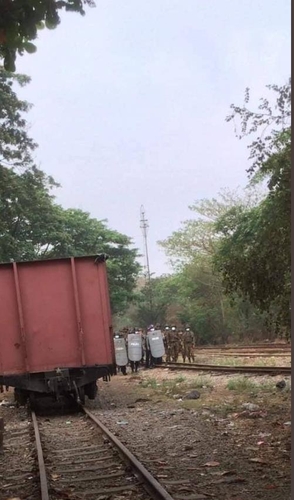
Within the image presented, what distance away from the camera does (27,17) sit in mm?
5254

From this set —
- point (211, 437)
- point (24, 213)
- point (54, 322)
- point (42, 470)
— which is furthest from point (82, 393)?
point (24, 213)

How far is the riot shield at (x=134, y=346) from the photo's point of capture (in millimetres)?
22148

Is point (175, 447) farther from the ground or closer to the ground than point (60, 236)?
closer to the ground

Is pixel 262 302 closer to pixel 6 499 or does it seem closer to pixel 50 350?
pixel 50 350

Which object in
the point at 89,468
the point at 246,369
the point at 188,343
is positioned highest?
the point at 89,468

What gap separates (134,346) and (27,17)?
17.8 metres

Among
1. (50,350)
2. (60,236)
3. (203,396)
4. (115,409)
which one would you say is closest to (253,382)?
(203,396)

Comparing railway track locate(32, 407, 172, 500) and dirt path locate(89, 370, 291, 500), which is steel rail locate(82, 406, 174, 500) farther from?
dirt path locate(89, 370, 291, 500)

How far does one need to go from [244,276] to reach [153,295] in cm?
4861

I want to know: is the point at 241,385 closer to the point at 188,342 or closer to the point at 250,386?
the point at 250,386

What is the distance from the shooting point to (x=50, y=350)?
12070 mm

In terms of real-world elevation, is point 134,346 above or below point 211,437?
above

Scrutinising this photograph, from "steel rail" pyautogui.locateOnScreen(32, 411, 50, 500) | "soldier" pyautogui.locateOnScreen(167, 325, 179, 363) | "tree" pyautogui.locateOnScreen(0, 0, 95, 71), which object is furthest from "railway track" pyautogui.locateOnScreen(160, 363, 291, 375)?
"tree" pyautogui.locateOnScreen(0, 0, 95, 71)

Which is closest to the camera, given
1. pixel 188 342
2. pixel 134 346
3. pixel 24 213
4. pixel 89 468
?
pixel 89 468
